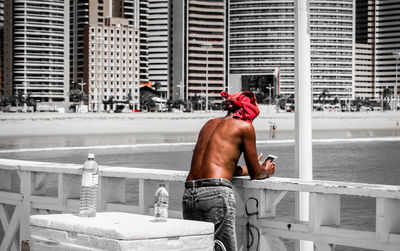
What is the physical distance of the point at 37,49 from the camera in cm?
19238

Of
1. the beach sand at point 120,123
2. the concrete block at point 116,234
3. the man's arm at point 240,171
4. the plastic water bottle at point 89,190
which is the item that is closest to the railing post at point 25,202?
the plastic water bottle at point 89,190

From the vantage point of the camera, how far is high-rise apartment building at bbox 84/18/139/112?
629 ft

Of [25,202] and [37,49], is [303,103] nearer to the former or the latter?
[25,202]

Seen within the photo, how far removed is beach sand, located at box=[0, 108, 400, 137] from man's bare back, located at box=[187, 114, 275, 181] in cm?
7312

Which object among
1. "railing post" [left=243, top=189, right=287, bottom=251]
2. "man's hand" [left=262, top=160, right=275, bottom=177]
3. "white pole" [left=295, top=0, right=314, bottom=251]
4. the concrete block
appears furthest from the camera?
"white pole" [left=295, top=0, right=314, bottom=251]

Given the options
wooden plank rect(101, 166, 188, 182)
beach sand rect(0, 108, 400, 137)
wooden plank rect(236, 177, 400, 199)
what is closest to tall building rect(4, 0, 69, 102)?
beach sand rect(0, 108, 400, 137)

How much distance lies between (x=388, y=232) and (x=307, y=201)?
947 millimetres

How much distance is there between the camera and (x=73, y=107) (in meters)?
166

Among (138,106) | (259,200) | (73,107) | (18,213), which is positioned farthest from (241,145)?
(138,106)

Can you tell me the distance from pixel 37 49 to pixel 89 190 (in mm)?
193564

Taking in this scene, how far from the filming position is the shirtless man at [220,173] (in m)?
4.94

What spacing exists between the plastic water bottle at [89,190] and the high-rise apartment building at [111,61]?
185294 millimetres

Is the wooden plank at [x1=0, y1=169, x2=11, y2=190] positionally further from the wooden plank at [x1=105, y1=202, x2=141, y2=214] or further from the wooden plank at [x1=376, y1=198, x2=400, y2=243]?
the wooden plank at [x1=376, y1=198, x2=400, y2=243]

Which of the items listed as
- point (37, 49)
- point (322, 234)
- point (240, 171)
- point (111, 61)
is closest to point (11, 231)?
point (240, 171)
